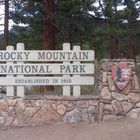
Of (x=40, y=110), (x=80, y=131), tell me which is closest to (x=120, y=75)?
(x=80, y=131)

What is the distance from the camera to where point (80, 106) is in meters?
9.30

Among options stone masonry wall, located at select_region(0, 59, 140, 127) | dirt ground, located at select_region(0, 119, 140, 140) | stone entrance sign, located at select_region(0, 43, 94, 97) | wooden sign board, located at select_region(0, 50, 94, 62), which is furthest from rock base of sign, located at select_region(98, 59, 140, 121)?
wooden sign board, located at select_region(0, 50, 94, 62)

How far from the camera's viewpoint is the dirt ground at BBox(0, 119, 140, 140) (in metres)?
8.05

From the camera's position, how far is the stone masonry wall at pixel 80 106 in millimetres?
9164

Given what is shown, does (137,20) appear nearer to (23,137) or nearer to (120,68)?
(120,68)

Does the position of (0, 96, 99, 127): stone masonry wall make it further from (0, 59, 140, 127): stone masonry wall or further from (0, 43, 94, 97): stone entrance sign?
(0, 43, 94, 97): stone entrance sign

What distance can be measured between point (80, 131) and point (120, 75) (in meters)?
1.68

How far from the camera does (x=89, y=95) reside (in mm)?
9539

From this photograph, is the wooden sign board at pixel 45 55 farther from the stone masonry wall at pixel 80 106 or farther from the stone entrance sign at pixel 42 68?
the stone masonry wall at pixel 80 106

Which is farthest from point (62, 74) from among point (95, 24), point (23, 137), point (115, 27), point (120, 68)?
point (95, 24)

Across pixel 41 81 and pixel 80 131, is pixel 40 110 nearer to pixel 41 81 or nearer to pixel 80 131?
pixel 41 81

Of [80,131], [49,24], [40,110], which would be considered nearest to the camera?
[80,131]

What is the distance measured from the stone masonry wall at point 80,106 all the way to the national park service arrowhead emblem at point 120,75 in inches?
3.4

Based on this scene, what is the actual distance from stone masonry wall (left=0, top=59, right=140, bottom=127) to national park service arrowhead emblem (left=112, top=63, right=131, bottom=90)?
0.28 ft
